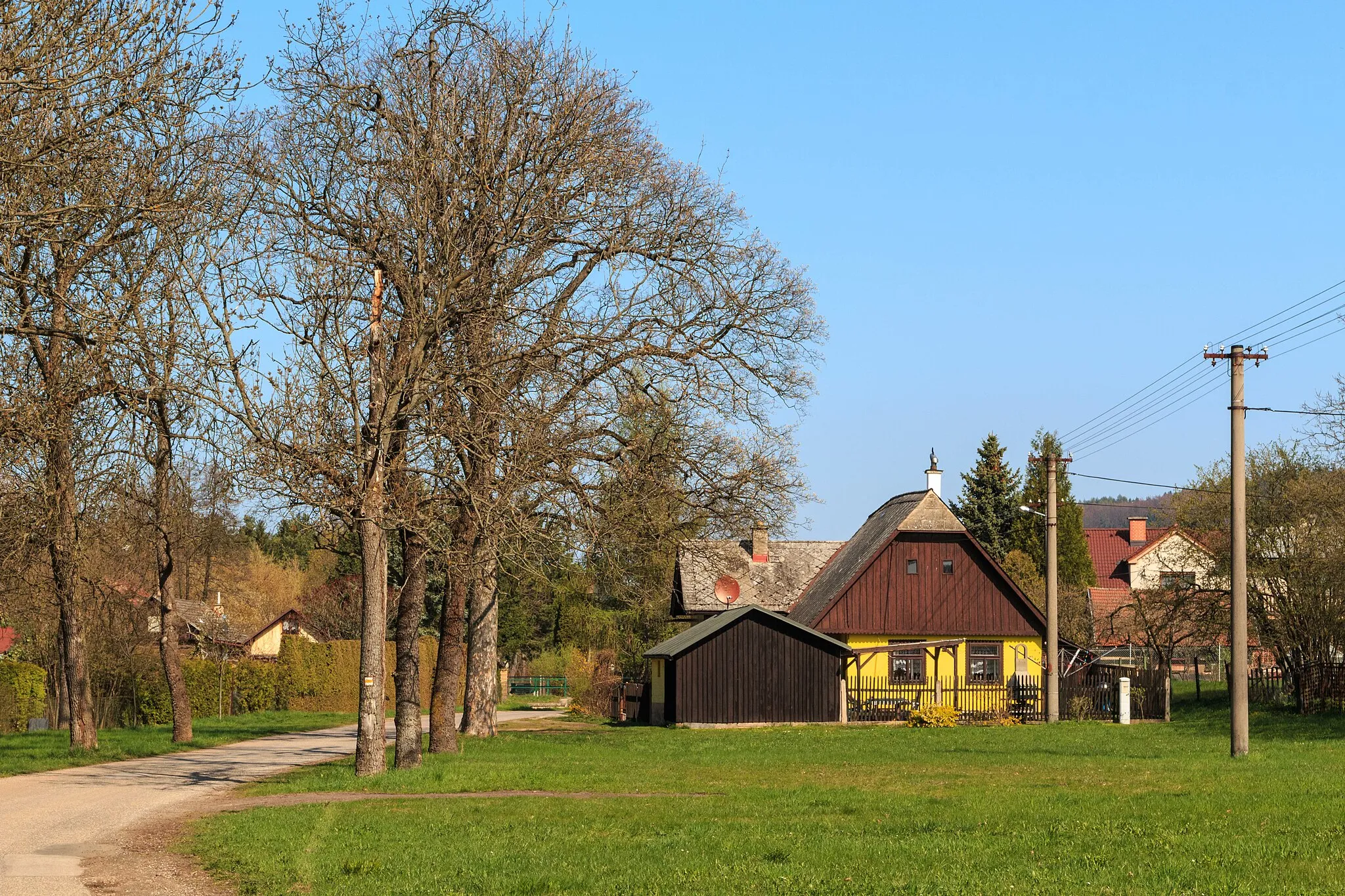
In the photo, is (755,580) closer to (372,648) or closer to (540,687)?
(540,687)

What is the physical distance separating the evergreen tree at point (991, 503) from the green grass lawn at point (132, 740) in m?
41.4

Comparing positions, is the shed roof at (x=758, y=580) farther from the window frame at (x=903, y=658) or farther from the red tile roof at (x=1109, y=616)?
the red tile roof at (x=1109, y=616)

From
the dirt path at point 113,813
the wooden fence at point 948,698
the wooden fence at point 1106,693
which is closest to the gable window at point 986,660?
the wooden fence at point 948,698

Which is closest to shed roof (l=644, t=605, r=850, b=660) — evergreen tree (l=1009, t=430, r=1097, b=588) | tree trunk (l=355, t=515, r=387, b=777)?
tree trunk (l=355, t=515, r=387, b=777)

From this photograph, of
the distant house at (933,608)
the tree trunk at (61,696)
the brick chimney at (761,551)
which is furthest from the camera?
the brick chimney at (761,551)

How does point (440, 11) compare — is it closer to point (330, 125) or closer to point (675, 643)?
point (330, 125)

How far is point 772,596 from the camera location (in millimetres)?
52875

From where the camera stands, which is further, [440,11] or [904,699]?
[904,699]

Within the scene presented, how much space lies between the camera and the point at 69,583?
26.1 m

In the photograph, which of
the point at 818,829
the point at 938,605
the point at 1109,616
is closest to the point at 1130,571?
the point at 1109,616

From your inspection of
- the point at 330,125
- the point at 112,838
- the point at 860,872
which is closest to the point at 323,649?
the point at 330,125

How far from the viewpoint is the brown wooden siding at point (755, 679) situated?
41.2 m

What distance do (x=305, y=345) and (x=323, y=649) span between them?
127 feet

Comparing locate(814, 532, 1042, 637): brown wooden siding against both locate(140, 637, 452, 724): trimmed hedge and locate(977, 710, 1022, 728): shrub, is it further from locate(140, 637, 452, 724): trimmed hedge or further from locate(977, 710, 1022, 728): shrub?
locate(140, 637, 452, 724): trimmed hedge
